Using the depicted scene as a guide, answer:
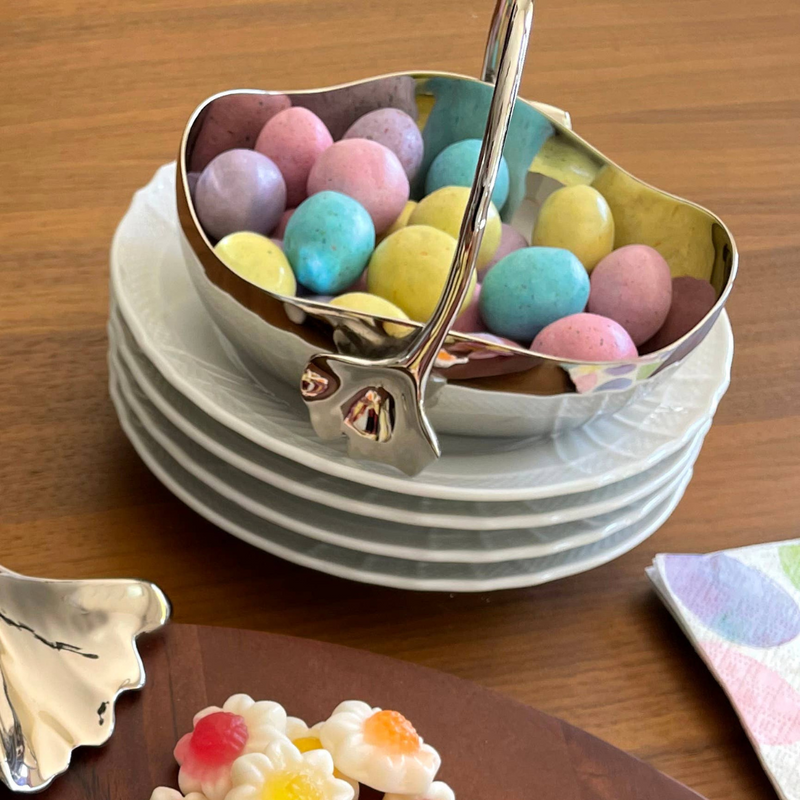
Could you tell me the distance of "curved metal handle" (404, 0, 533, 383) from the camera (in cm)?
32

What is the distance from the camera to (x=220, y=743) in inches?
13.2

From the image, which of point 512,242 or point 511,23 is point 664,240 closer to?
point 512,242

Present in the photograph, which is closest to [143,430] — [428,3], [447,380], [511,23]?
[447,380]

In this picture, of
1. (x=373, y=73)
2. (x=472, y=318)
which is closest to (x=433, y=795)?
(x=472, y=318)

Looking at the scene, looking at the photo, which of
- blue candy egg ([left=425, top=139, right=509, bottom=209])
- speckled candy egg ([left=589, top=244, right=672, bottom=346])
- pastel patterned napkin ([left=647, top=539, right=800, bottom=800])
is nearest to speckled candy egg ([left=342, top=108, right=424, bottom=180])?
blue candy egg ([left=425, top=139, right=509, bottom=209])

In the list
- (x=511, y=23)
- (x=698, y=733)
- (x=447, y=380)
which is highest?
(x=511, y=23)

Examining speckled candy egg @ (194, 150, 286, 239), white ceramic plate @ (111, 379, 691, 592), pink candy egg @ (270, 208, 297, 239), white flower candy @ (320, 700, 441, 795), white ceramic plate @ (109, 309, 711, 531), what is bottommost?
white ceramic plate @ (111, 379, 691, 592)

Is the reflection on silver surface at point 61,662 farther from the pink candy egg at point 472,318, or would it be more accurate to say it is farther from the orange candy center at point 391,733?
the pink candy egg at point 472,318

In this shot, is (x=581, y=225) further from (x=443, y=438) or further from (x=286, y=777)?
(x=286, y=777)

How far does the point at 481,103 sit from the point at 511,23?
26 cm

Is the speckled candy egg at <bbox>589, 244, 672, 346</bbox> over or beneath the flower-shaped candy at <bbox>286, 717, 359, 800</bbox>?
over

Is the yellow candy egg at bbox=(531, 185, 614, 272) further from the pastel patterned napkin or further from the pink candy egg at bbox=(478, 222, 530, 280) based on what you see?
the pastel patterned napkin

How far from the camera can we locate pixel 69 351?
55cm

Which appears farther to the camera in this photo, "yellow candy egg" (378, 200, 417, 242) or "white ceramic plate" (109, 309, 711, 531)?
"yellow candy egg" (378, 200, 417, 242)
